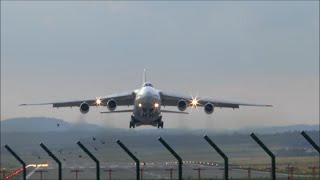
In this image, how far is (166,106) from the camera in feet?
184

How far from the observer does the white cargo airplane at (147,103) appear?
143ft

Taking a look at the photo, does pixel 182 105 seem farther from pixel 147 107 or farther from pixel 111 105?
pixel 147 107

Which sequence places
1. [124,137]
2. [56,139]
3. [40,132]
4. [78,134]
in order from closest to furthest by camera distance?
[124,137] < [78,134] < [56,139] < [40,132]

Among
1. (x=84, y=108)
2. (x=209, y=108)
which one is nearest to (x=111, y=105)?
(x=84, y=108)

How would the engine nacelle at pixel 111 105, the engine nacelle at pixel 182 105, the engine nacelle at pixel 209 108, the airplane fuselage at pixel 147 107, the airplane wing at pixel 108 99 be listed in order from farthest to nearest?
1. the airplane wing at pixel 108 99
2. the engine nacelle at pixel 209 108
3. the engine nacelle at pixel 182 105
4. the engine nacelle at pixel 111 105
5. the airplane fuselage at pixel 147 107

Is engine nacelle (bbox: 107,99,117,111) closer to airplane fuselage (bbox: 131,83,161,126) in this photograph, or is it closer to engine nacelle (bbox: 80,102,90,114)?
engine nacelle (bbox: 80,102,90,114)

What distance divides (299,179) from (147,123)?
48.6 feet

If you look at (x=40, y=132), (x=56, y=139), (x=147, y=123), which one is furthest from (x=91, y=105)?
(x=40, y=132)

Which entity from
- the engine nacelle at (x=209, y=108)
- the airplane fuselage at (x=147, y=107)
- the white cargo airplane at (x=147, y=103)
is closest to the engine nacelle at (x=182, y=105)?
the white cargo airplane at (x=147, y=103)

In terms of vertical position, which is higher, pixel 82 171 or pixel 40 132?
pixel 40 132

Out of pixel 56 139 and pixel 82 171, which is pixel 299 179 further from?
pixel 56 139

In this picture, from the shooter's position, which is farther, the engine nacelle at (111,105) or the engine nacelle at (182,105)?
the engine nacelle at (182,105)

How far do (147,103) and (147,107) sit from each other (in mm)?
305

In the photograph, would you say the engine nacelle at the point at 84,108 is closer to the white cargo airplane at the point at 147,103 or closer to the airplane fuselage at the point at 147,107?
the white cargo airplane at the point at 147,103
